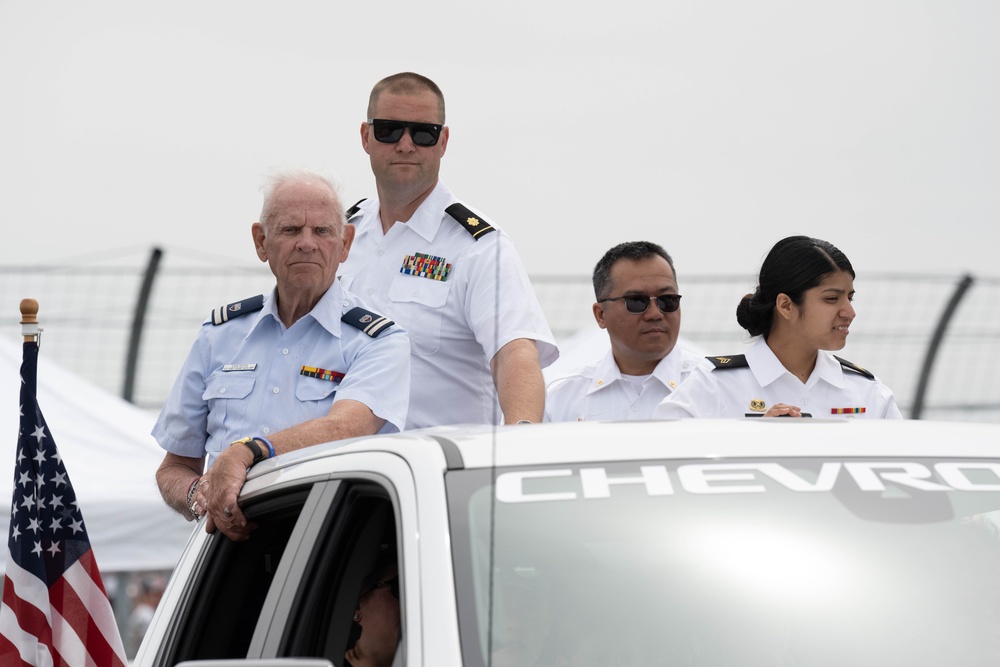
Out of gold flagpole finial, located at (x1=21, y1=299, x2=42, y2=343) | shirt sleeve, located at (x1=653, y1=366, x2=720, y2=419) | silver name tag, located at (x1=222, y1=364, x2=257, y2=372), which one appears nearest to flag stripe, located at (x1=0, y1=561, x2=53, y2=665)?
gold flagpole finial, located at (x1=21, y1=299, x2=42, y2=343)

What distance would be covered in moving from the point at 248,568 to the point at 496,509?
106 cm

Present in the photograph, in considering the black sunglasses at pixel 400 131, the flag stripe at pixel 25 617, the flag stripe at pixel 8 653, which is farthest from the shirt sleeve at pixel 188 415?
the black sunglasses at pixel 400 131

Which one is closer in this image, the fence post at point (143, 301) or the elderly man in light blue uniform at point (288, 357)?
the elderly man in light blue uniform at point (288, 357)

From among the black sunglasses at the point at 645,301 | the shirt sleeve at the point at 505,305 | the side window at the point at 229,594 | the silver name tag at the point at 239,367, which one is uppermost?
the shirt sleeve at the point at 505,305

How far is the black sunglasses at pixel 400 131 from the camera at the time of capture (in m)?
4.66

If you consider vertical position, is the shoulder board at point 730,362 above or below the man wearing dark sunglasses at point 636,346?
above

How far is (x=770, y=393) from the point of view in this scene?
4434 millimetres

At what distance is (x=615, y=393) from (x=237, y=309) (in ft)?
6.07

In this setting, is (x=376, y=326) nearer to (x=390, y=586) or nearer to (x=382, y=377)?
(x=382, y=377)

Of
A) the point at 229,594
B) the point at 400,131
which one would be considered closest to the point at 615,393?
the point at 400,131

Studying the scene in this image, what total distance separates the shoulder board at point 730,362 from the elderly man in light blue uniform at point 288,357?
1.03m

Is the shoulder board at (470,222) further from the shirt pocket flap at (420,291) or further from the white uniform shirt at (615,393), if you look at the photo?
the white uniform shirt at (615,393)

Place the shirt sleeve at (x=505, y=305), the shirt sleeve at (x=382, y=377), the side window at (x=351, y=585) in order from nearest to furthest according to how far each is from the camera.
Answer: the side window at (x=351, y=585)
the shirt sleeve at (x=382, y=377)
the shirt sleeve at (x=505, y=305)

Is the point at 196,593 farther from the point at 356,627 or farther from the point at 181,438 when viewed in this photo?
the point at 181,438
